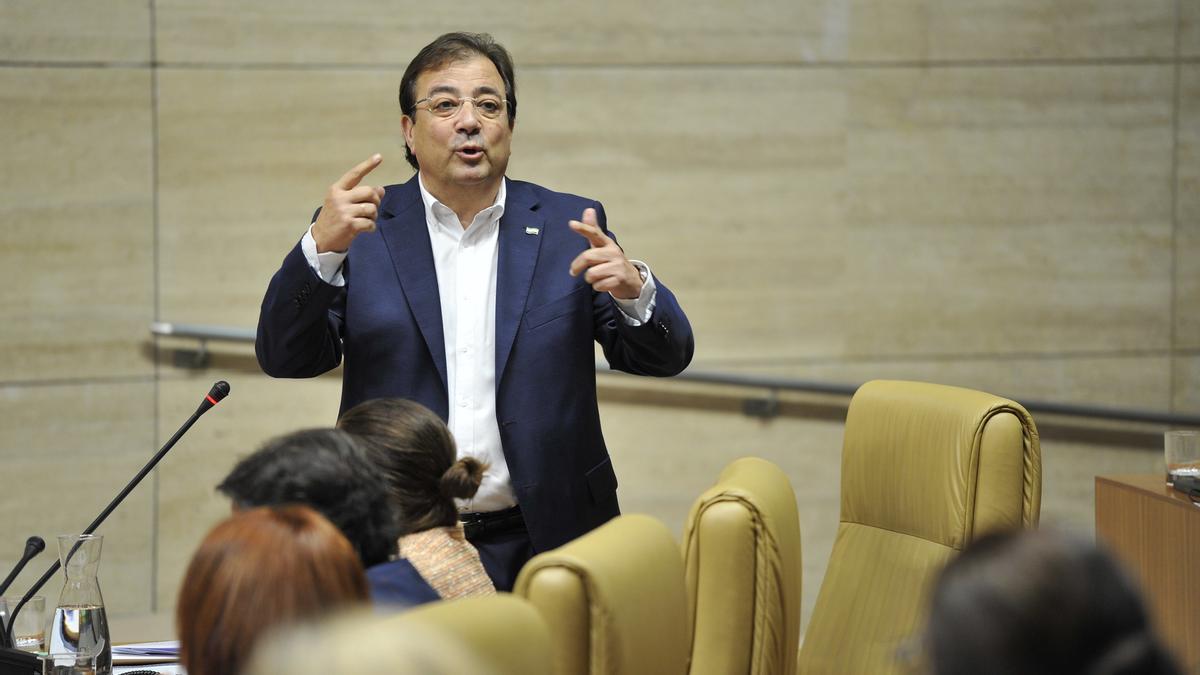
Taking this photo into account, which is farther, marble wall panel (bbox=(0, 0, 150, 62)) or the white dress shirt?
marble wall panel (bbox=(0, 0, 150, 62))

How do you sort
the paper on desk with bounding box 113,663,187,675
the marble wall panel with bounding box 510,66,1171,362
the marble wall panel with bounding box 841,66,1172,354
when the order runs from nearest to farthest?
1. the paper on desk with bounding box 113,663,187,675
2. the marble wall panel with bounding box 510,66,1171,362
3. the marble wall panel with bounding box 841,66,1172,354

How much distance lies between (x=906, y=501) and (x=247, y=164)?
2541 millimetres

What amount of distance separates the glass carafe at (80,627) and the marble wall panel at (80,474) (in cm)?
224

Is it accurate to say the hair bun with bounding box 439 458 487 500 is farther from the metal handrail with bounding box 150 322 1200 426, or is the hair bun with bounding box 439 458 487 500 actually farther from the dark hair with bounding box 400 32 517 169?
the metal handrail with bounding box 150 322 1200 426

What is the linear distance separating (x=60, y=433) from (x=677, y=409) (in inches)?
74.2

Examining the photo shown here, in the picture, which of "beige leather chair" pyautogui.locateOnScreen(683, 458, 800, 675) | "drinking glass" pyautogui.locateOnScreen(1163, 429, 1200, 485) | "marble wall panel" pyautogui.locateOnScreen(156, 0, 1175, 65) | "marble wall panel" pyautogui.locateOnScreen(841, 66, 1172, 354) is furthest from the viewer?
"marble wall panel" pyautogui.locateOnScreen(841, 66, 1172, 354)

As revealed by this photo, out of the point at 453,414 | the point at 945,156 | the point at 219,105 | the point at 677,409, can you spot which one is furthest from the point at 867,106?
the point at 453,414

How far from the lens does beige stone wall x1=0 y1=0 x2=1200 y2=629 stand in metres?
3.92

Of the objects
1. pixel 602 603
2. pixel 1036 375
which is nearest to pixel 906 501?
pixel 602 603

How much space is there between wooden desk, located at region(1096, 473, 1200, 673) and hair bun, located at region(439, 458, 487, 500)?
4.66 feet

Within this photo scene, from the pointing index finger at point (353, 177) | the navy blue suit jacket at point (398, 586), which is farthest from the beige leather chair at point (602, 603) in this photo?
the pointing index finger at point (353, 177)

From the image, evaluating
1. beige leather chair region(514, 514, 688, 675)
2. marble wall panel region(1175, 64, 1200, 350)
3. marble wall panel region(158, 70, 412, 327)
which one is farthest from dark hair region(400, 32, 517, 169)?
marble wall panel region(1175, 64, 1200, 350)

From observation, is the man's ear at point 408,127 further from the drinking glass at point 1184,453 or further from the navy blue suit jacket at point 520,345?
the drinking glass at point 1184,453

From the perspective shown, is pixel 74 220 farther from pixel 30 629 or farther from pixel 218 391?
pixel 30 629
